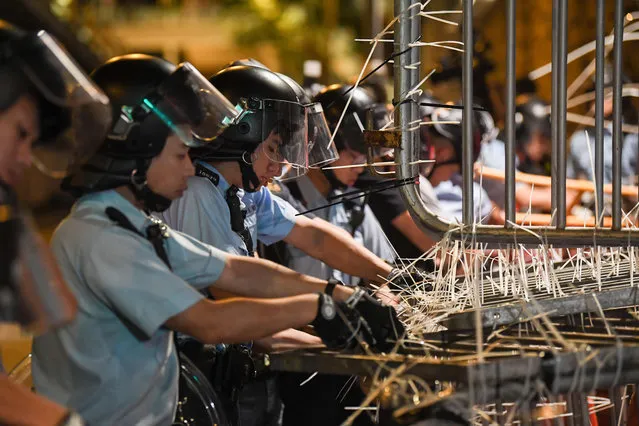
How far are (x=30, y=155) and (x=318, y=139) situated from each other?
6.84ft

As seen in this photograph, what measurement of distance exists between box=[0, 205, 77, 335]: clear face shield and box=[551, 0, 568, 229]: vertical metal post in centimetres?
206

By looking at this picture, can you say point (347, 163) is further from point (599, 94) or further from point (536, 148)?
point (536, 148)

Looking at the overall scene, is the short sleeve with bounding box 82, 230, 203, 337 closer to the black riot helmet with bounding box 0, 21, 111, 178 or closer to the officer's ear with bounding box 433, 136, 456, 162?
the black riot helmet with bounding box 0, 21, 111, 178

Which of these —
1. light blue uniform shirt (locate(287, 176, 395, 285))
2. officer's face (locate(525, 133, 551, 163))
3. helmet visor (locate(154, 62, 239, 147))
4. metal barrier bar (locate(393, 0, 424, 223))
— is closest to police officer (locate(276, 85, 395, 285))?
light blue uniform shirt (locate(287, 176, 395, 285))

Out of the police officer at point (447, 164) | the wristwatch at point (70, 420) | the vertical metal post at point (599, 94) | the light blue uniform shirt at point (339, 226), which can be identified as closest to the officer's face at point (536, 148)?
the police officer at point (447, 164)

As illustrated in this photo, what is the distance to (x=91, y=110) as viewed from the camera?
3307 millimetres

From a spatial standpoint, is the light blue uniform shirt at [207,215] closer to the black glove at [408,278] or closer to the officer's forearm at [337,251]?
the officer's forearm at [337,251]

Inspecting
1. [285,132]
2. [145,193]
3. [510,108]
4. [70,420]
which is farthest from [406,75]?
[70,420]

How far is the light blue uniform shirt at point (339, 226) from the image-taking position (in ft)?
20.1

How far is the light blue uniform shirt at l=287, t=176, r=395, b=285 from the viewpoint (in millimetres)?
6129

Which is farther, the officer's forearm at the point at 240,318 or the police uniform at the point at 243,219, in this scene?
the police uniform at the point at 243,219

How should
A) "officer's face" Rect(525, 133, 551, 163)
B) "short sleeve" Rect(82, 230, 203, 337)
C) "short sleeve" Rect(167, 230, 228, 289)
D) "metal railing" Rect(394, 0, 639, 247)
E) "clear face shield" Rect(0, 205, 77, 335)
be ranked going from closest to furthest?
"clear face shield" Rect(0, 205, 77, 335), "short sleeve" Rect(82, 230, 203, 337), "short sleeve" Rect(167, 230, 228, 289), "metal railing" Rect(394, 0, 639, 247), "officer's face" Rect(525, 133, 551, 163)

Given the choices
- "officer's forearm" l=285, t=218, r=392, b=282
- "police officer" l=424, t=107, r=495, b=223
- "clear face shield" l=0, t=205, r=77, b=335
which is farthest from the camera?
"police officer" l=424, t=107, r=495, b=223

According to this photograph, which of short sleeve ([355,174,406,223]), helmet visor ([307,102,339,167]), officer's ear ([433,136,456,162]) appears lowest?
short sleeve ([355,174,406,223])
